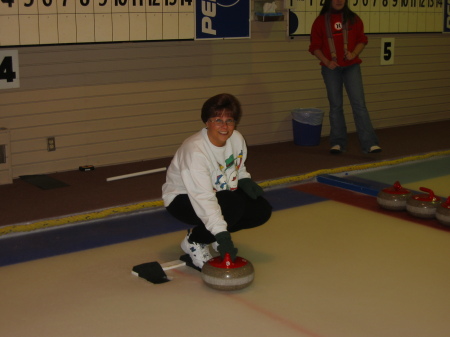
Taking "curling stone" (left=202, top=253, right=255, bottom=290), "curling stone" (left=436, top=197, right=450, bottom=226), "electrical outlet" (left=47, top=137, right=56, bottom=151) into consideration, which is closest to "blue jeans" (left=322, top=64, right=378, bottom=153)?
"curling stone" (left=436, top=197, right=450, bottom=226)

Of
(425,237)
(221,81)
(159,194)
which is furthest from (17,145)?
(425,237)

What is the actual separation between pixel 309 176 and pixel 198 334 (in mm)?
3028

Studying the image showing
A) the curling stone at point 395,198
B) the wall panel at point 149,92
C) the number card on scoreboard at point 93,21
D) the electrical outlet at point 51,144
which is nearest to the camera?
the curling stone at point 395,198

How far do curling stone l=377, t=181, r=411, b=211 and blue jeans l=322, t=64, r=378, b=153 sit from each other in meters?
1.87

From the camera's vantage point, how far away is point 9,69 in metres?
5.77

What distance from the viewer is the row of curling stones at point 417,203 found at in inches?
182

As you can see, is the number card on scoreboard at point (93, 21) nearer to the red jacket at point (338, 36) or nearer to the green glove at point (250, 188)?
the red jacket at point (338, 36)

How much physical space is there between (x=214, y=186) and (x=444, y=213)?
1.65 m

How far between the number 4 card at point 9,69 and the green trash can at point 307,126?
2.92 metres

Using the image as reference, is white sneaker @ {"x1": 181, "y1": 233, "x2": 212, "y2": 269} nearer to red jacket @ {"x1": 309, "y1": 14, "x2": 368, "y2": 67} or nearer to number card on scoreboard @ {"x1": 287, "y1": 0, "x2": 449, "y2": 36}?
red jacket @ {"x1": 309, "y1": 14, "x2": 368, "y2": 67}

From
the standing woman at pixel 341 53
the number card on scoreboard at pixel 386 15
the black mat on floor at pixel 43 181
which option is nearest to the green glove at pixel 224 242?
the black mat on floor at pixel 43 181

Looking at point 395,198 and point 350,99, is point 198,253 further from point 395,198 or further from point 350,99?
point 350,99

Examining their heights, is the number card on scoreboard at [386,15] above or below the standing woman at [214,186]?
above

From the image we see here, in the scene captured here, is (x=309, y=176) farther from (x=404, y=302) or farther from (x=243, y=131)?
(x=404, y=302)
